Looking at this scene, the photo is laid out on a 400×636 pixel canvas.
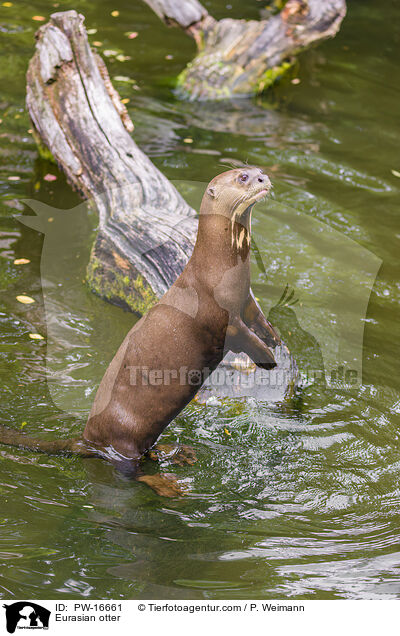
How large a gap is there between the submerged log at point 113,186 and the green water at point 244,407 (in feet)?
0.60

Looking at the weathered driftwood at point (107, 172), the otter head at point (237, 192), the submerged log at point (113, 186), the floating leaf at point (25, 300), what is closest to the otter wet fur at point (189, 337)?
the otter head at point (237, 192)

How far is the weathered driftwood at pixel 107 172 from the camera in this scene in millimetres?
4895

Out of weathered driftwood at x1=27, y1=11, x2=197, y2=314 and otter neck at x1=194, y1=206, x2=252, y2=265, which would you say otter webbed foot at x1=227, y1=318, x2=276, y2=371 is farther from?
weathered driftwood at x1=27, y1=11, x2=197, y2=314

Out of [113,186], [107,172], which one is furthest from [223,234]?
[107,172]

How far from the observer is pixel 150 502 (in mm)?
3428

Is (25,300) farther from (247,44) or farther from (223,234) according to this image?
(247,44)

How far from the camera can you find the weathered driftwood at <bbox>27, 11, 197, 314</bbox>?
489 centimetres

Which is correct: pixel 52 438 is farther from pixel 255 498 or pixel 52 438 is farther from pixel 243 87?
pixel 243 87

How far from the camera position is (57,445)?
354cm
